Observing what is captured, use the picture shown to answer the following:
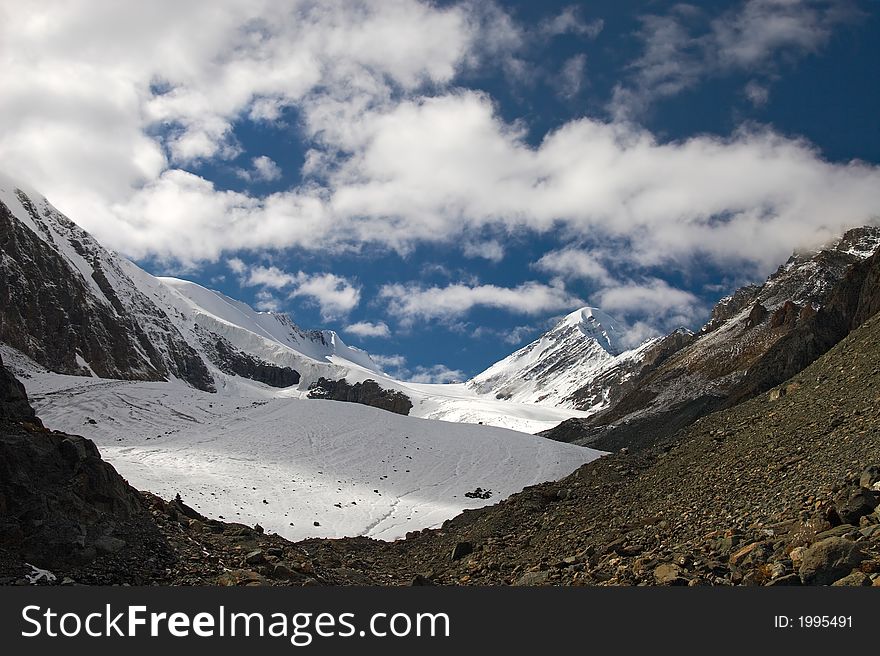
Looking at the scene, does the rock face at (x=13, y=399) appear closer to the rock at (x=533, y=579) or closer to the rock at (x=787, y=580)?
the rock at (x=533, y=579)

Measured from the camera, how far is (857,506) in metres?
10.9

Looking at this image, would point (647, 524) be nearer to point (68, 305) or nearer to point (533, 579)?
point (533, 579)

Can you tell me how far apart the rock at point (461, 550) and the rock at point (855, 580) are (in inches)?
449

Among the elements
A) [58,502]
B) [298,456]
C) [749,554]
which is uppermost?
[298,456]

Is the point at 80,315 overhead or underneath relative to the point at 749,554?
overhead

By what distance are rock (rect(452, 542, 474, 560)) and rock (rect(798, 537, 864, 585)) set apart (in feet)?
35.7

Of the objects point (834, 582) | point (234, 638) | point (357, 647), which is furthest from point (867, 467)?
point (234, 638)

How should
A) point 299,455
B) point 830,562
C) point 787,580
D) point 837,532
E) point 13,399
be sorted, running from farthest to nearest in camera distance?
point 299,455, point 13,399, point 837,532, point 787,580, point 830,562

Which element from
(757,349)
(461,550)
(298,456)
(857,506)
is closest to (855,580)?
(857,506)

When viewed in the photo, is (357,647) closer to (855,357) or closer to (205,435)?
(855,357)

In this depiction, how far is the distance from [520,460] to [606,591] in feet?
111

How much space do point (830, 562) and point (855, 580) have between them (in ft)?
1.66

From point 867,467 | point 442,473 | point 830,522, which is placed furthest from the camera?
point 442,473

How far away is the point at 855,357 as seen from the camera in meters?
21.0
